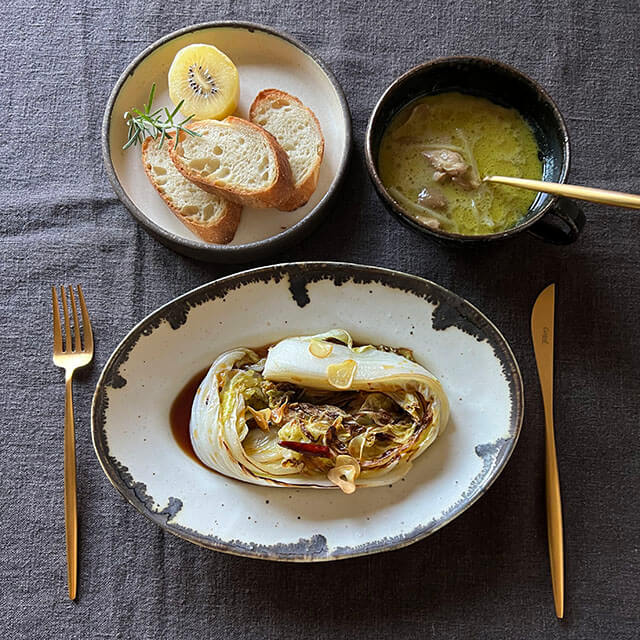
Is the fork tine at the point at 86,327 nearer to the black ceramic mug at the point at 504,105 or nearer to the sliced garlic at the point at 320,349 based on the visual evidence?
the sliced garlic at the point at 320,349

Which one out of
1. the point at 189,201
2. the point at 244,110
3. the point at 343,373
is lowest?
the point at 343,373

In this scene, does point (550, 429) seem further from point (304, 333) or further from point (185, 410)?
point (185, 410)

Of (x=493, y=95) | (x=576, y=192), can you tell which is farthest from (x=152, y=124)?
(x=576, y=192)

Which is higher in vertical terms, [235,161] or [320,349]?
[235,161]

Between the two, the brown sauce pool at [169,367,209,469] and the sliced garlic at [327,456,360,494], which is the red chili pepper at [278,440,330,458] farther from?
the brown sauce pool at [169,367,209,469]

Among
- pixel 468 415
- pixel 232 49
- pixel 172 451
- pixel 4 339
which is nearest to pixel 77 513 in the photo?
pixel 172 451

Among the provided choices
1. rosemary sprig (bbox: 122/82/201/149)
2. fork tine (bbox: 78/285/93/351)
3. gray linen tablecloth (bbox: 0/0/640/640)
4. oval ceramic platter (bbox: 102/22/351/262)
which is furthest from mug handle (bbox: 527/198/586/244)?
fork tine (bbox: 78/285/93/351)

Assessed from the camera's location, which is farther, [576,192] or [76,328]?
[76,328]

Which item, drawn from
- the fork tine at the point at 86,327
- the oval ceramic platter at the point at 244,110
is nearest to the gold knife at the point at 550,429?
the oval ceramic platter at the point at 244,110
